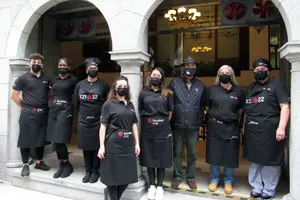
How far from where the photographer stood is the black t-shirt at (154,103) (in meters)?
3.44

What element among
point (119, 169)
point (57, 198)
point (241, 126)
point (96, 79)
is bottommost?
point (57, 198)

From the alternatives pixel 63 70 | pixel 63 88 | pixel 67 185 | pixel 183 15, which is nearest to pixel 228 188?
pixel 67 185

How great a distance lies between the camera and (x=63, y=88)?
3.92 meters

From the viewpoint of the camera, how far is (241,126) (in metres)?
3.66

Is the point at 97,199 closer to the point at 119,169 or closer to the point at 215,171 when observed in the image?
the point at 119,169

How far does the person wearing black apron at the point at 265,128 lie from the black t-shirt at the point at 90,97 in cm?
209

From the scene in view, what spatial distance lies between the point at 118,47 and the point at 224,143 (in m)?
2.07

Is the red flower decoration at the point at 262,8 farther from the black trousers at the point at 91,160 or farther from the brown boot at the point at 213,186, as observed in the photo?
the black trousers at the point at 91,160

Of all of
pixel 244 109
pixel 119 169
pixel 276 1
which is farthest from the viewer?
pixel 244 109

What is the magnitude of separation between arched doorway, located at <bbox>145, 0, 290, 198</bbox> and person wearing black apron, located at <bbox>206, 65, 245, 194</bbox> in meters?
0.93

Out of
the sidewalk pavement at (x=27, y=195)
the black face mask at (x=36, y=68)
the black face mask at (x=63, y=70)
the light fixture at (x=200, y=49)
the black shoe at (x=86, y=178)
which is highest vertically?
the light fixture at (x=200, y=49)

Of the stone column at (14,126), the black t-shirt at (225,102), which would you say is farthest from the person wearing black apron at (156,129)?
the stone column at (14,126)

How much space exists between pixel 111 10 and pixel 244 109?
2.45m

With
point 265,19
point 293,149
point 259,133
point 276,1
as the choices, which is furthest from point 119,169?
point 265,19
